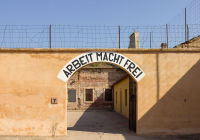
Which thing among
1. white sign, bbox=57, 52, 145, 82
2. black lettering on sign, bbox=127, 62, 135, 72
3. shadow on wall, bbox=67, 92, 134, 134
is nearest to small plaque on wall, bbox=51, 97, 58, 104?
white sign, bbox=57, 52, 145, 82

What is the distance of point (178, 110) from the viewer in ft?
32.2

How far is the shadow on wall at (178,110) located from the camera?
9727 millimetres

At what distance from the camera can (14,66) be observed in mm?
9750

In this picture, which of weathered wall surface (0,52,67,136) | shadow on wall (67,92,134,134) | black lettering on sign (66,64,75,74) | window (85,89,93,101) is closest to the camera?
weathered wall surface (0,52,67,136)

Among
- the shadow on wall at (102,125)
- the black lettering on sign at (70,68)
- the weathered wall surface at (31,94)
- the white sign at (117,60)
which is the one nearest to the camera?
the weathered wall surface at (31,94)

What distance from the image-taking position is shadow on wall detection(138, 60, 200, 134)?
9.73m

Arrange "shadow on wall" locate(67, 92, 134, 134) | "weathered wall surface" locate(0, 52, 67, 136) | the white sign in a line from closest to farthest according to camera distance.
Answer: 1. "weathered wall surface" locate(0, 52, 67, 136)
2. the white sign
3. "shadow on wall" locate(67, 92, 134, 134)

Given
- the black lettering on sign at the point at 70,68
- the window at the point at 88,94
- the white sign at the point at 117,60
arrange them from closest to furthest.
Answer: the black lettering on sign at the point at 70,68, the white sign at the point at 117,60, the window at the point at 88,94

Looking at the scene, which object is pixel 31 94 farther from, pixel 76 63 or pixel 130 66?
pixel 130 66

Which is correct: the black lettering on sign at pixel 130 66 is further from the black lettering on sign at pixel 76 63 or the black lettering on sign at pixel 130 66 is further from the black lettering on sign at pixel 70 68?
the black lettering on sign at pixel 70 68

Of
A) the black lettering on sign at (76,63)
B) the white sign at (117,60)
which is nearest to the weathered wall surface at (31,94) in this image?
the black lettering on sign at (76,63)

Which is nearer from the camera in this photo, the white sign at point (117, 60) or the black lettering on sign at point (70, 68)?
the black lettering on sign at point (70, 68)

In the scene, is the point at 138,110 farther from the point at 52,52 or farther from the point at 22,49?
the point at 22,49

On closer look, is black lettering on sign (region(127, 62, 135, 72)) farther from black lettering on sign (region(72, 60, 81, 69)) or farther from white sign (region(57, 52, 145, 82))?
black lettering on sign (region(72, 60, 81, 69))
